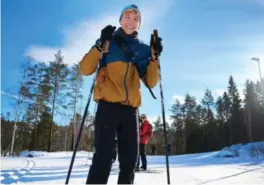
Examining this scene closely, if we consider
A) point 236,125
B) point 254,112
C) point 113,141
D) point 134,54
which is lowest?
point 113,141

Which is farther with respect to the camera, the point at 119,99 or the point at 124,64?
the point at 124,64

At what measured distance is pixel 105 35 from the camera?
276cm

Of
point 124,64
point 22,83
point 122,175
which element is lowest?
point 122,175

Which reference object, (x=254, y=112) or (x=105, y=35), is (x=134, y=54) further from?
(x=254, y=112)

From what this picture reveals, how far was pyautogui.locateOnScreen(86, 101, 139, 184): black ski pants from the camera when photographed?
2404 millimetres

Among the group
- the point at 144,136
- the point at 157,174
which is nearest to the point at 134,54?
the point at 157,174

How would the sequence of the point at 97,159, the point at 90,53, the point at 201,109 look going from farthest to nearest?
the point at 201,109, the point at 90,53, the point at 97,159

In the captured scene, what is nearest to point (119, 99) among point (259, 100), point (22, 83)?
point (22, 83)

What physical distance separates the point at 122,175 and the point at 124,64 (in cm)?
110

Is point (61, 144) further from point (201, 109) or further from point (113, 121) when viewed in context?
point (113, 121)

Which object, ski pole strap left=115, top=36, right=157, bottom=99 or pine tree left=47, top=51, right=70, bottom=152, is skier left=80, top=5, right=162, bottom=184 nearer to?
ski pole strap left=115, top=36, right=157, bottom=99

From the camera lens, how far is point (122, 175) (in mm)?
2543

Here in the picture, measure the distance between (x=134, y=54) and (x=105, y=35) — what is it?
364mm

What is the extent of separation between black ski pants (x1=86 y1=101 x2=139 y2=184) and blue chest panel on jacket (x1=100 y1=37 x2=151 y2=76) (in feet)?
1.56
